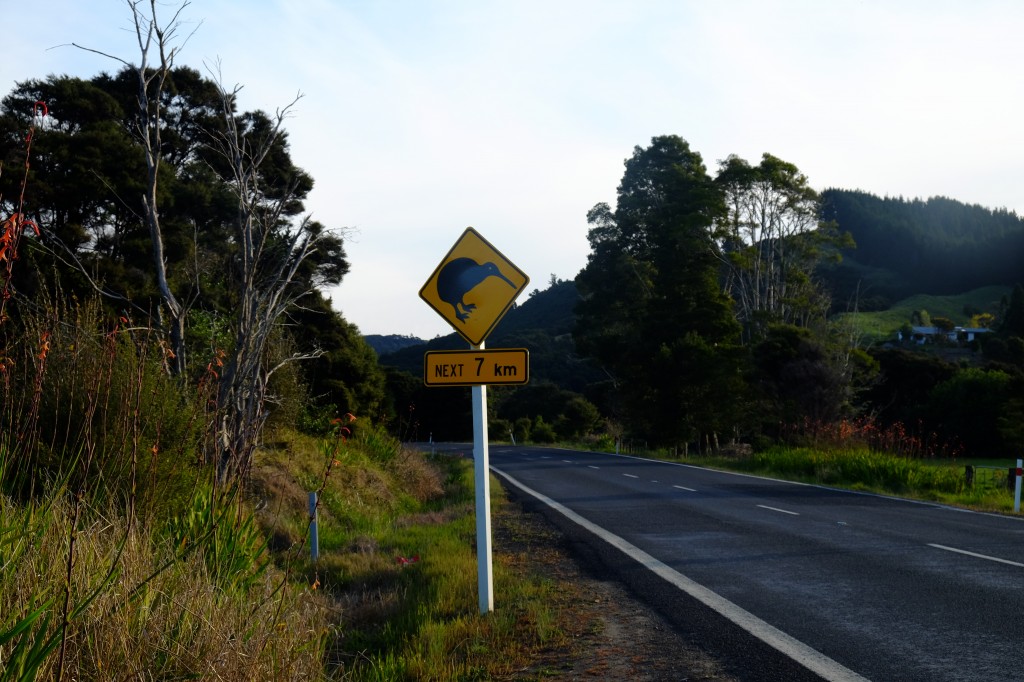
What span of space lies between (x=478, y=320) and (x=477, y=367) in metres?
0.40

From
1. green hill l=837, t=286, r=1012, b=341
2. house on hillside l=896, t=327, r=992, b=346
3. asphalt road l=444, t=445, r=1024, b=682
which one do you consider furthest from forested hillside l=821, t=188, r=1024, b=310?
asphalt road l=444, t=445, r=1024, b=682

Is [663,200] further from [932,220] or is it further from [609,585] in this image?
[932,220]

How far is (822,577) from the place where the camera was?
8.35 meters

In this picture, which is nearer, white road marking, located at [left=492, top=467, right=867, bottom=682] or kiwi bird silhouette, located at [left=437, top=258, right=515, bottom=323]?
white road marking, located at [left=492, top=467, right=867, bottom=682]

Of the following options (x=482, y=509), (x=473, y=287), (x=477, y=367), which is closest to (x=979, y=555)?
(x=482, y=509)

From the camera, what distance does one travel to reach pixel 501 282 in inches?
270

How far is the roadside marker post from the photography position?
6.68 m

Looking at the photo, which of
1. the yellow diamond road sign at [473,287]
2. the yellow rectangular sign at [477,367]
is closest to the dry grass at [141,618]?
the yellow rectangular sign at [477,367]

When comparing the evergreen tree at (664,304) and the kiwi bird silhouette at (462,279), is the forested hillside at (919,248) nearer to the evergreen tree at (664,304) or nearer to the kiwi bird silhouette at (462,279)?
the evergreen tree at (664,304)

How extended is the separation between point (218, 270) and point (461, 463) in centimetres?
959

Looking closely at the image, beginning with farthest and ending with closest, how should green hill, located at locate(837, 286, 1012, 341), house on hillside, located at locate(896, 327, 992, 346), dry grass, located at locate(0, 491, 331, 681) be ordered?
green hill, located at locate(837, 286, 1012, 341) → house on hillside, located at locate(896, 327, 992, 346) → dry grass, located at locate(0, 491, 331, 681)

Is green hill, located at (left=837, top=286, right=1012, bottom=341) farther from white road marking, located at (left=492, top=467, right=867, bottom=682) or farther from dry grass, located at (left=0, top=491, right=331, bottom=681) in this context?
dry grass, located at (left=0, top=491, right=331, bottom=681)

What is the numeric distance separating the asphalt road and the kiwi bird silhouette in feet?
9.25

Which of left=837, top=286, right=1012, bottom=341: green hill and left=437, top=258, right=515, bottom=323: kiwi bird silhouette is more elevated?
left=837, top=286, right=1012, bottom=341: green hill
